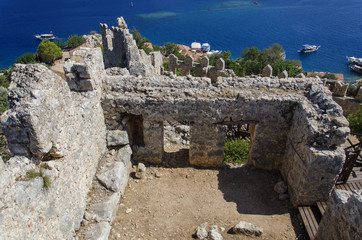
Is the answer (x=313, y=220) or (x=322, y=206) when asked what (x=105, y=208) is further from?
(x=322, y=206)

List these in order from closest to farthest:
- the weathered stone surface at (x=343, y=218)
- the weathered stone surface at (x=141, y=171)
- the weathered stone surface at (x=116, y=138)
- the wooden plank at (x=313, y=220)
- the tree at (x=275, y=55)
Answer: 1. the weathered stone surface at (x=343, y=218)
2. the wooden plank at (x=313, y=220)
3. the weathered stone surface at (x=116, y=138)
4. the weathered stone surface at (x=141, y=171)
5. the tree at (x=275, y=55)

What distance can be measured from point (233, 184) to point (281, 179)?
150 cm

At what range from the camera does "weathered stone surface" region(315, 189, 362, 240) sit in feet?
15.8

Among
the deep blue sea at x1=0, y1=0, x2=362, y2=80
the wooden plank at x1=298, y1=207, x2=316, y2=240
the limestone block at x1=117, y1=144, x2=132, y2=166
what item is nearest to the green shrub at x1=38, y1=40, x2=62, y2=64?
the deep blue sea at x1=0, y1=0, x2=362, y2=80

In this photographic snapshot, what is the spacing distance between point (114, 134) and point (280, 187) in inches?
201

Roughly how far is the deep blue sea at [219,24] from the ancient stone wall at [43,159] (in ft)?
178

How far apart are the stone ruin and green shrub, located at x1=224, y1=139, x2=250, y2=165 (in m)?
0.97

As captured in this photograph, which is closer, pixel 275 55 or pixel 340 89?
pixel 340 89

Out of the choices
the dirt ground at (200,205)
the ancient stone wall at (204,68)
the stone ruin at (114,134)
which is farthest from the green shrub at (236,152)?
the ancient stone wall at (204,68)

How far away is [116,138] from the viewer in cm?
786

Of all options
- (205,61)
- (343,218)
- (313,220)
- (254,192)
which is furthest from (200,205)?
(205,61)

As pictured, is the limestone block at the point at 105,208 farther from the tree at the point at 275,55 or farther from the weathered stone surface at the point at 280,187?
the tree at the point at 275,55

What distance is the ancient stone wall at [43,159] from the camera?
4047 millimetres

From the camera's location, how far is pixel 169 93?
746 cm
